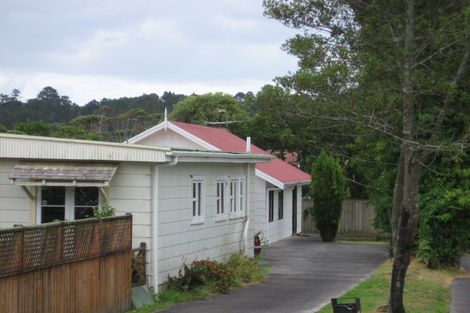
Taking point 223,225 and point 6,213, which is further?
point 223,225

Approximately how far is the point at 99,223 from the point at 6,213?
3918mm

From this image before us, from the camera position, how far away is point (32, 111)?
73938 mm

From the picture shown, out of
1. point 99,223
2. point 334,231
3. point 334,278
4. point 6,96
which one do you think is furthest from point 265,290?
point 6,96

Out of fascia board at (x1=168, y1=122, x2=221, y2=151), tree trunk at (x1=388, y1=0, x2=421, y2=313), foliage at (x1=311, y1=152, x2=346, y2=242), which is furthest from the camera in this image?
foliage at (x1=311, y1=152, x2=346, y2=242)

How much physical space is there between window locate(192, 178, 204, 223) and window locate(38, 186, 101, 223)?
267 cm

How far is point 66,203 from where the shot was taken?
648 inches

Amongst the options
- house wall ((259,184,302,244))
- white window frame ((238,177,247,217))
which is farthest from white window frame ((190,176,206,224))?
house wall ((259,184,302,244))

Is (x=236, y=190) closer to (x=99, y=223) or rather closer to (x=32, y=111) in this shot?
(x=99, y=223)

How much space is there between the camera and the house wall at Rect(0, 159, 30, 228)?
16516mm

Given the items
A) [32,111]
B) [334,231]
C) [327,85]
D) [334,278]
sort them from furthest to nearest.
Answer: [32,111]
[334,231]
[334,278]
[327,85]

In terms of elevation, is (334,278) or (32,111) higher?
(32,111)

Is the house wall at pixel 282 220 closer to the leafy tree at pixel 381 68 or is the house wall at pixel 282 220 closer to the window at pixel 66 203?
the window at pixel 66 203

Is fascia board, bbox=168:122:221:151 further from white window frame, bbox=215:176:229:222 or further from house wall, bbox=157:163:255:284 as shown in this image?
white window frame, bbox=215:176:229:222

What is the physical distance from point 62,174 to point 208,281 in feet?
13.4
